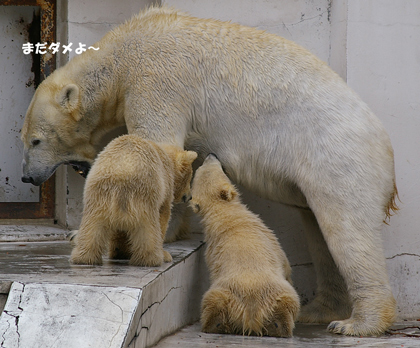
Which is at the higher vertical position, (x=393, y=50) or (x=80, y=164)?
(x=393, y=50)

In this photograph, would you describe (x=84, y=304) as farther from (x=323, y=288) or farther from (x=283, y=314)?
(x=323, y=288)

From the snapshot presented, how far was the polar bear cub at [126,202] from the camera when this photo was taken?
10.4 ft

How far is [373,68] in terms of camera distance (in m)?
4.73

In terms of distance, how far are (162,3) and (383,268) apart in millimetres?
2496

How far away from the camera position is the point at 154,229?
10.8 ft

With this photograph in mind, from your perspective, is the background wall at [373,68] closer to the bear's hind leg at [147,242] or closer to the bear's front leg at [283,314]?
the bear's front leg at [283,314]

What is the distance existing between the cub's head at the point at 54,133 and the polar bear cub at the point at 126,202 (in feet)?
4.04

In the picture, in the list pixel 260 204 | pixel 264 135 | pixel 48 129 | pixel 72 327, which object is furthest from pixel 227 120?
pixel 72 327

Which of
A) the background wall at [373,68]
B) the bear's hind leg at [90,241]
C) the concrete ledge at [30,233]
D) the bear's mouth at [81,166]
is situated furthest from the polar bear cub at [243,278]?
the concrete ledge at [30,233]

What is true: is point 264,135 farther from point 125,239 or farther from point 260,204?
point 125,239

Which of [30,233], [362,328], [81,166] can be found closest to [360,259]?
[362,328]

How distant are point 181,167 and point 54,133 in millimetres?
1244

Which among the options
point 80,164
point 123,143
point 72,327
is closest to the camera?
point 72,327

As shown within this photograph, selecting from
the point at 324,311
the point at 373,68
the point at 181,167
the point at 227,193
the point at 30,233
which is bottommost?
the point at 324,311
